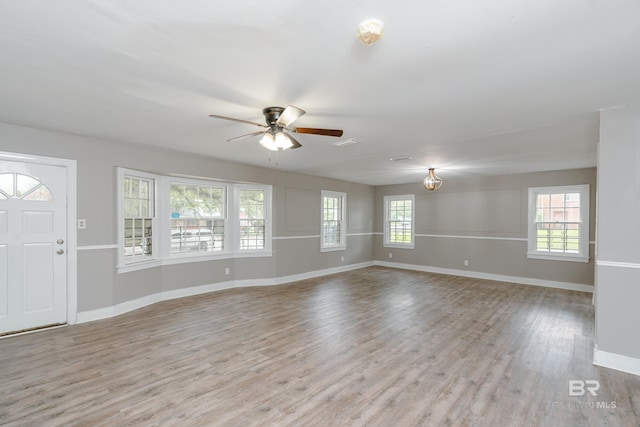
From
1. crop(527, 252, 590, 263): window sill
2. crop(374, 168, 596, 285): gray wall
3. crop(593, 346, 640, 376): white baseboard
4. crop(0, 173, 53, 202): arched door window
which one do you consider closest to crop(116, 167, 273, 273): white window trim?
crop(0, 173, 53, 202): arched door window

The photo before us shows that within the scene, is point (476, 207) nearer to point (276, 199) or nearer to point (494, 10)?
point (276, 199)

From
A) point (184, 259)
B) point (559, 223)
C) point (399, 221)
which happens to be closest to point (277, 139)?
point (184, 259)

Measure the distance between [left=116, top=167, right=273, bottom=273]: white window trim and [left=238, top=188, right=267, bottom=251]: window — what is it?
66mm

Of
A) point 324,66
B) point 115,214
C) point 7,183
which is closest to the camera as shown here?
point 324,66

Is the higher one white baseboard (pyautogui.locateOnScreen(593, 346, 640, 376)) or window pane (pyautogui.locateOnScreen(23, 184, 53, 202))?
window pane (pyautogui.locateOnScreen(23, 184, 53, 202))

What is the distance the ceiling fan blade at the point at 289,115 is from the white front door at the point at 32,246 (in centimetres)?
321

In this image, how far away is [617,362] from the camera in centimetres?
284

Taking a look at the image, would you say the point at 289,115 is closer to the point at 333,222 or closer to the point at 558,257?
the point at 333,222

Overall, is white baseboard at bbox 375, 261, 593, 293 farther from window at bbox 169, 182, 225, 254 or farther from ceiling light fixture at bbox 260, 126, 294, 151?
ceiling light fixture at bbox 260, 126, 294, 151

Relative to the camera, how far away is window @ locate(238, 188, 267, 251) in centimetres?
619

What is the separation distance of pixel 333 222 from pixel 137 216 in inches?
179

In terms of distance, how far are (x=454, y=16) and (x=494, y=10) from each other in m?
0.19

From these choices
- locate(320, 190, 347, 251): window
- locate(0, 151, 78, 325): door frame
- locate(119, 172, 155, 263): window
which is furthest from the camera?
locate(320, 190, 347, 251): window

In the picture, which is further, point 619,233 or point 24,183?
point 24,183
